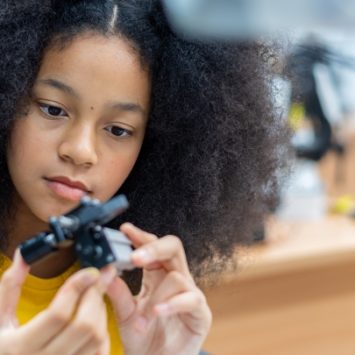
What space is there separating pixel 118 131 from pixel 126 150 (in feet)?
0.09

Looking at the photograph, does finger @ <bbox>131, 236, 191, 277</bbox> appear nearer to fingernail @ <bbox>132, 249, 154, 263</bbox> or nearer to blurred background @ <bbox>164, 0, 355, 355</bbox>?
fingernail @ <bbox>132, 249, 154, 263</bbox>

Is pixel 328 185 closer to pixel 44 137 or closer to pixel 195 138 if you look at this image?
pixel 195 138

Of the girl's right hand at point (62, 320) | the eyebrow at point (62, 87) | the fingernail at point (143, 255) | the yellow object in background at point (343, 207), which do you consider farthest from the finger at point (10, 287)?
the yellow object in background at point (343, 207)

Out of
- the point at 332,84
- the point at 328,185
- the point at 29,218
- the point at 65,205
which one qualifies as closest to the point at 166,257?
the point at 65,205

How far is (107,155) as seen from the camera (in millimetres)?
786

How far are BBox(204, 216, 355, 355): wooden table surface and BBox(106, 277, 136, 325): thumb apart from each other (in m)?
0.76

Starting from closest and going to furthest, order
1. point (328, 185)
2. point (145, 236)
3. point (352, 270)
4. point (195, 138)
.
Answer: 1. point (145, 236)
2. point (195, 138)
3. point (352, 270)
4. point (328, 185)

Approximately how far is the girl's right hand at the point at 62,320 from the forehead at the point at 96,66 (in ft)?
0.79

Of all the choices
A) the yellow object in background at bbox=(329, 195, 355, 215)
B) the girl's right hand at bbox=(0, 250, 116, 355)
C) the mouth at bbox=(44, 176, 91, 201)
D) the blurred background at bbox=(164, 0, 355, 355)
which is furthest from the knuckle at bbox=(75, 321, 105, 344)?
the yellow object in background at bbox=(329, 195, 355, 215)

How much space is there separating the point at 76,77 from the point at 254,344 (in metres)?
1.14

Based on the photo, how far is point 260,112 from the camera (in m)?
0.90

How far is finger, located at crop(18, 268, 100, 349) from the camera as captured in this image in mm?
575

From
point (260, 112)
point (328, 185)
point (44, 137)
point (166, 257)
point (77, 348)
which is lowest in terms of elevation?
point (77, 348)

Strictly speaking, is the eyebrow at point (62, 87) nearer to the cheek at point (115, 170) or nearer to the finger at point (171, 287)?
the cheek at point (115, 170)
